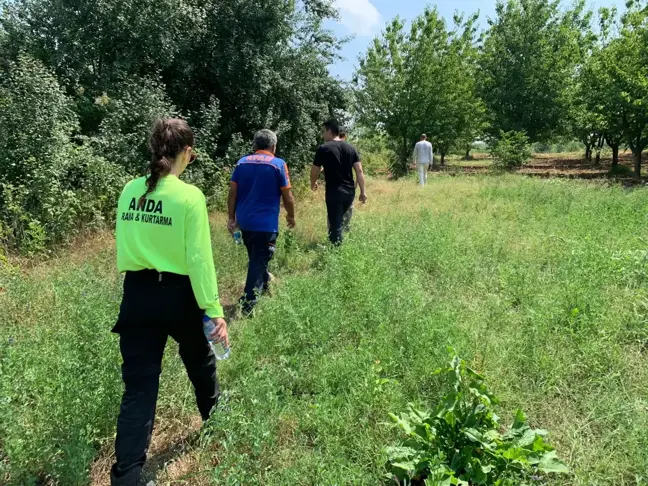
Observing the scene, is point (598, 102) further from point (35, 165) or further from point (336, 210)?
point (35, 165)

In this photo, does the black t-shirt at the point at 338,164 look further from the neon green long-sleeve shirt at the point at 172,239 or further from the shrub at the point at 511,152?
the shrub at the point at 511,152

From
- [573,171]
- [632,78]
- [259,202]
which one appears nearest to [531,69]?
[573,171]

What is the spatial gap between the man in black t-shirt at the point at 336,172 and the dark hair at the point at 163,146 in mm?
3568

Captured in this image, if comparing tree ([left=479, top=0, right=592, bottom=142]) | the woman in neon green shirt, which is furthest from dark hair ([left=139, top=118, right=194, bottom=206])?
tree ([left=479, top=0, right=592, bottom=142])

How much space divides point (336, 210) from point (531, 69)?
72.7ft

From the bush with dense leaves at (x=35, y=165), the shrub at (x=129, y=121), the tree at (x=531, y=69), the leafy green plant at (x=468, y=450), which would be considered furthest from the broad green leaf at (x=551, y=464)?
the tree at (x=531, y=69)

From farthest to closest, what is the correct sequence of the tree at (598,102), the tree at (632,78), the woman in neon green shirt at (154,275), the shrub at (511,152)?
1. the shrub at (511,152)
2. the tree at (598,102)
3. the tree at (632,78)
4. the woman in neon green shirt at (154,275)

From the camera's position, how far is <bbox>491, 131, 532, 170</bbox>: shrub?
61.8ft

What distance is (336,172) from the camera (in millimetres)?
5793

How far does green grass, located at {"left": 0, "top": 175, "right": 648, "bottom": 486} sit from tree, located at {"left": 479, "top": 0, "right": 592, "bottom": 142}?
67.5 feet

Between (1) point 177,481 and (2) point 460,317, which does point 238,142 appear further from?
(1) point 177,481

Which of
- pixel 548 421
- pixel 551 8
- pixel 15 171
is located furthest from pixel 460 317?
pixel 551 8

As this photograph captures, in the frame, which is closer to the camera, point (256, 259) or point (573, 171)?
point (256, 259)

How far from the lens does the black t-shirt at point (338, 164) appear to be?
579cm
